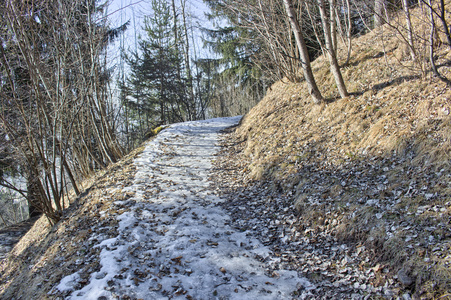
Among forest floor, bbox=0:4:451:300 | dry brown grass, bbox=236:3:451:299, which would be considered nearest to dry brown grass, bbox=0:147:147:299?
forest floor, bbox=0:4:451:300

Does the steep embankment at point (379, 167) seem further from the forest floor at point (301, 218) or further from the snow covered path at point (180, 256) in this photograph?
the snow covered path at point (180, 256)

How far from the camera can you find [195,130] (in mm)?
12289

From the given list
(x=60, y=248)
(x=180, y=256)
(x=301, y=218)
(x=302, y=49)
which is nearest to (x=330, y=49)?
(x=302, y=49)

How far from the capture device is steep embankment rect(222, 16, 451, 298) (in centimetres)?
266

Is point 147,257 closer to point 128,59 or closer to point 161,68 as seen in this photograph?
point 161,68

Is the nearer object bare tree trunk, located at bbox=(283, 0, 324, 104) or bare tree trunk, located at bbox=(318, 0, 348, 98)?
bare tree trunk, located at bbox=(318, 0, 348, 98)

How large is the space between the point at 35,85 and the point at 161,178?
11.4 ft

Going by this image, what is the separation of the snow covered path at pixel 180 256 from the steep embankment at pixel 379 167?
0.96 m

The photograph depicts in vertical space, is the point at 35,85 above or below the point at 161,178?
above

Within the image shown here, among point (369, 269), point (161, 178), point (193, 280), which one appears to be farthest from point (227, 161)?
point (369, 269)

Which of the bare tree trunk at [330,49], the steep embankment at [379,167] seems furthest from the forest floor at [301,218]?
the bare tree trunk at [330,49]

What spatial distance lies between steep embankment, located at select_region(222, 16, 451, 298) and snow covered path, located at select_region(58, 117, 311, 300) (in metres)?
0.96

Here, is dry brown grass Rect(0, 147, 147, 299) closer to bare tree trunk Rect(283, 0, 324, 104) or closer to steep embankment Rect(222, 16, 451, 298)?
steep embankment Rect(222, 16, 451, 298)

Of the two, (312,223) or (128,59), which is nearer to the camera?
(312,223)
